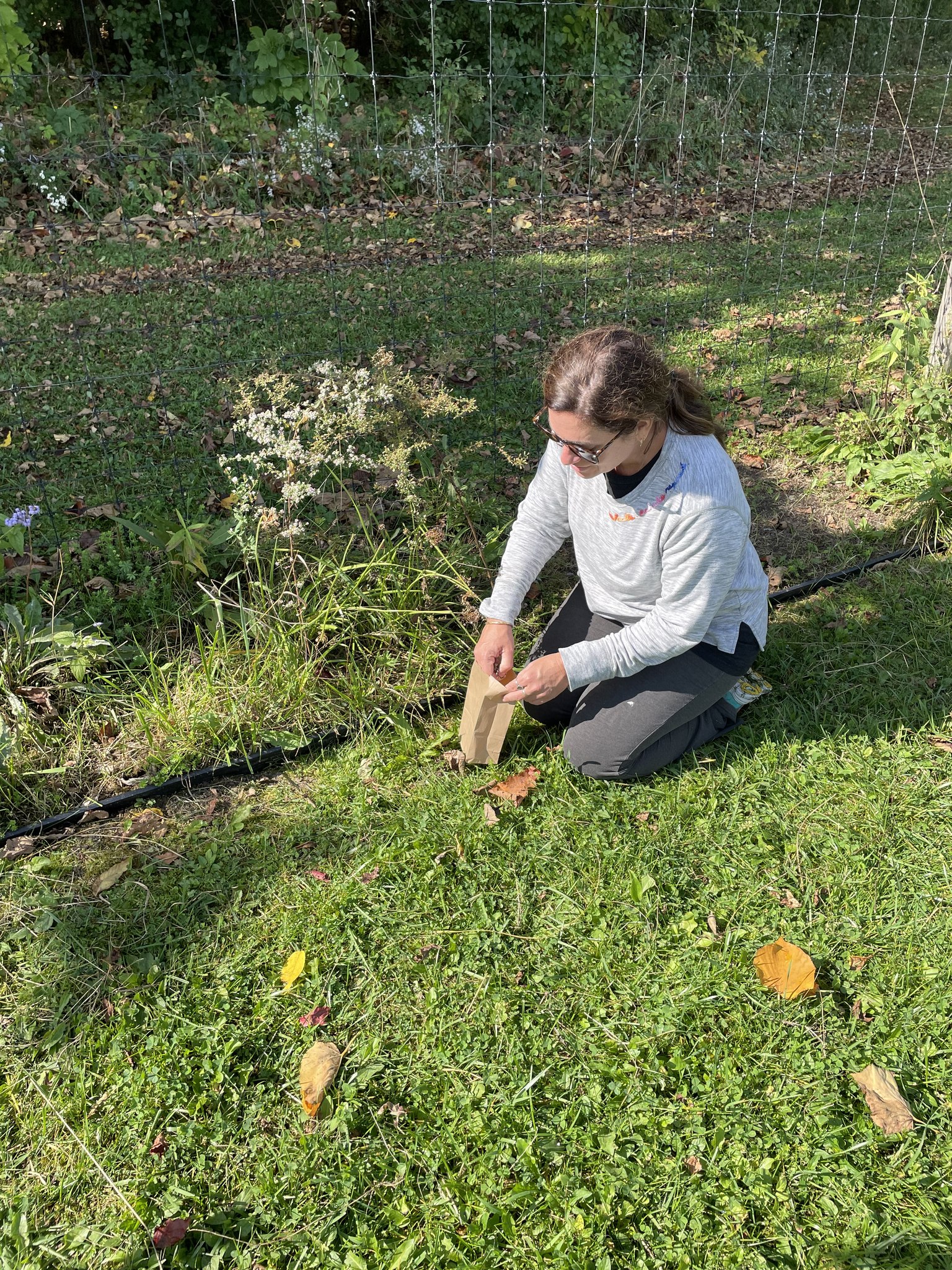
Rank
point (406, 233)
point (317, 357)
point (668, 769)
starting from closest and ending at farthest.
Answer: point (668, 769), point (317, 357), point (406, 233)

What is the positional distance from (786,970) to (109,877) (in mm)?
1754

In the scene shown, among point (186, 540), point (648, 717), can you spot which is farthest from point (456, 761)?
point (186, 540)

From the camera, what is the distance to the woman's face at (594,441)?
220cm

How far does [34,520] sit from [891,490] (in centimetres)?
355

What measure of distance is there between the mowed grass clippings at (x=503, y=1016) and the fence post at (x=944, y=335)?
78.3 inches

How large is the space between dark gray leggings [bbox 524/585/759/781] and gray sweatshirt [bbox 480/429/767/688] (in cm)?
10

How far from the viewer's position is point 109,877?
7.77 ft

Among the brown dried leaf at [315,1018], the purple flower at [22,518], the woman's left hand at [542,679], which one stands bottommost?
the brown dried leaf at [315,1018]

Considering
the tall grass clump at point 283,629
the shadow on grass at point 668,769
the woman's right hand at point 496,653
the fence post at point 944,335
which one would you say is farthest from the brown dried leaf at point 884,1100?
the fence post at point 944,335

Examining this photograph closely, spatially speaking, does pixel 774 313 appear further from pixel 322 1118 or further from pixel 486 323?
pixel 322 1118

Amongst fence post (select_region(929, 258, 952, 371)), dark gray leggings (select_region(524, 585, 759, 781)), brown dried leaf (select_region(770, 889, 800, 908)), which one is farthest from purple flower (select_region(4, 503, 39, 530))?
fence post (select_region(929, 258, 952, 371))

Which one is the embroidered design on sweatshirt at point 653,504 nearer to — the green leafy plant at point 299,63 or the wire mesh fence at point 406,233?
the wire mesh fence at point 406,233

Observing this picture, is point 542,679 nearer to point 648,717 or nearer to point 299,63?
point 648,717

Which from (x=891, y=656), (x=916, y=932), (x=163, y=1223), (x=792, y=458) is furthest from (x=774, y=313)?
(x=163, y=1223)
